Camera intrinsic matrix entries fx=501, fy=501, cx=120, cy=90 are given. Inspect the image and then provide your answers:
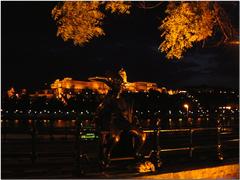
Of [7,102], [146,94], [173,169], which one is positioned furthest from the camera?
[146,94]

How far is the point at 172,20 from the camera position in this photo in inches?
459

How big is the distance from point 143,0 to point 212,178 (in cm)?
426

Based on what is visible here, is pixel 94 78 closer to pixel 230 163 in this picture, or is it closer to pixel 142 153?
pixel 142 153

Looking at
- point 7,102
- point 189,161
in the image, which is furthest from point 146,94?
point 189,161

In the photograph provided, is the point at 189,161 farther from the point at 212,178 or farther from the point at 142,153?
the point at 142,153

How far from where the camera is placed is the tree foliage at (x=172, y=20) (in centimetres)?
1132

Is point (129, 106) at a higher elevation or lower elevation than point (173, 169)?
higher

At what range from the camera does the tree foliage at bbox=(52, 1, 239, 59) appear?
11320 mm

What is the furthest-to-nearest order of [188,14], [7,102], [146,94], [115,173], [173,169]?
[146,94]
[7,102]
[188,14]
[173,169]
[115,173]

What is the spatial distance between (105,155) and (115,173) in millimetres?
533

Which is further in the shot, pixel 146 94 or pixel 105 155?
pixel 146 94

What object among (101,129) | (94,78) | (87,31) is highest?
(87,31)

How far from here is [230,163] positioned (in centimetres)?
1161

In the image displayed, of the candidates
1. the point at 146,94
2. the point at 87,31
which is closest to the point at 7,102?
the point at 146,94
